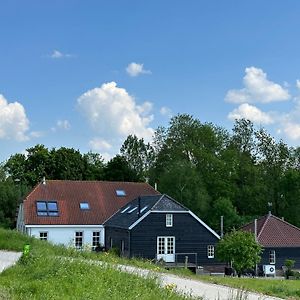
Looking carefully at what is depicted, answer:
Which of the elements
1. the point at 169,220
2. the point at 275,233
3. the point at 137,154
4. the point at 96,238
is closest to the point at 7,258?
the point at 169,220

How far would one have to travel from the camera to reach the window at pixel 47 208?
43.2m

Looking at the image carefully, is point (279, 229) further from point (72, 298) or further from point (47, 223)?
point (72, 298)

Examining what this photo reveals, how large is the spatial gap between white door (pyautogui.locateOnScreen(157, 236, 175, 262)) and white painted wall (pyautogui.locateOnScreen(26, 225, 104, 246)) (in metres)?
6.52

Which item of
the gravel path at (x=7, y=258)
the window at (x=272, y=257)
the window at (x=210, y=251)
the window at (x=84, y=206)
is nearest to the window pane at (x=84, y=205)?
the window at (x=84, y=206)

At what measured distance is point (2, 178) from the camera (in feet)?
194

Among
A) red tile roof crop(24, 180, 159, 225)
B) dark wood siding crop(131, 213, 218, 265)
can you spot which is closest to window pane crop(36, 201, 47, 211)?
red tile roof crop(24, 180, 159, 225)

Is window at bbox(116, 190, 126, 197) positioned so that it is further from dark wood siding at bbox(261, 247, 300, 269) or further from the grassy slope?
the grassy slope

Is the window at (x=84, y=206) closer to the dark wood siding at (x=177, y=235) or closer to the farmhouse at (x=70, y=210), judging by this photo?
the farmhouse at (x=70, y=210)

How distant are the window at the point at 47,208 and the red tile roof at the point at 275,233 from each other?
15.4m

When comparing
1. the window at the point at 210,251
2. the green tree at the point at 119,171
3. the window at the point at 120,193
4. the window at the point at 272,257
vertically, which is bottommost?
the window at the point at 272,257

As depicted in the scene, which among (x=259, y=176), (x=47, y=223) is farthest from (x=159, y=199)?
(x=259, y=176)

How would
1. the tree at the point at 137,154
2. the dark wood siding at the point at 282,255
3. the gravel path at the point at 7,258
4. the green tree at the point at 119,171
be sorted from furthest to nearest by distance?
1. the tree at the point at 137,154
2. the green tree at the point at 119,171
3. the dark wood siding at the point at 282,255
4. the gravel path at the point at 7,258

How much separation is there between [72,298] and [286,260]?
110 feet

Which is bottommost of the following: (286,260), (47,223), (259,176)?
(286,260)
